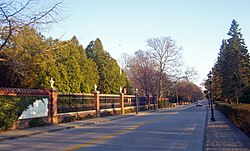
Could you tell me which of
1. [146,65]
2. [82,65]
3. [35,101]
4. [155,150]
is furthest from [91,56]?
[155,150]

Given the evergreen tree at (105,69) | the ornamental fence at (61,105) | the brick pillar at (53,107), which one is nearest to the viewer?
the ornamental fence at (61,105)

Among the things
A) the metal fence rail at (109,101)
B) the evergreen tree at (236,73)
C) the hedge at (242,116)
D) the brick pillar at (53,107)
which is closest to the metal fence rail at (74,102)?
the brick pillar at (53,107)

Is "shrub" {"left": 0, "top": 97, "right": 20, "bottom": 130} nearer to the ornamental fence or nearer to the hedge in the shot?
the ornamental fence

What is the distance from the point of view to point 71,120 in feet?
112

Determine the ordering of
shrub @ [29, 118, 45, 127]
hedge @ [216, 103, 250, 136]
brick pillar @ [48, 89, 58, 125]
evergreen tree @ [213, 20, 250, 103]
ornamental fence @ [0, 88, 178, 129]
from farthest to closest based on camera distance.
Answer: evergreen tree @ [213, 20, 250, 103], brick pillar @ [48, 89, 58, 125], shrub @ [29, 118, 45, 127], ornamental fence @ [0, 88, 178, 129], hedge @ [216, 103, 250, 136]

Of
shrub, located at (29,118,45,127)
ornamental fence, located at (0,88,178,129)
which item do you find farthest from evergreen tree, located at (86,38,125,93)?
shrub, located at (29,118,45,127)

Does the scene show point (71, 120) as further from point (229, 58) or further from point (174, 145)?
point (229, 58)

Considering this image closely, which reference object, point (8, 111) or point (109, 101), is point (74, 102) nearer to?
point (109, 101)

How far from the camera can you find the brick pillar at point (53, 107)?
30103mm

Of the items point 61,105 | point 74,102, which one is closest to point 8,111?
point 61,105

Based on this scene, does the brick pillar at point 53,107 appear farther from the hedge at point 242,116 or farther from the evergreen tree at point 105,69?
the evergreen tree at point 105,69

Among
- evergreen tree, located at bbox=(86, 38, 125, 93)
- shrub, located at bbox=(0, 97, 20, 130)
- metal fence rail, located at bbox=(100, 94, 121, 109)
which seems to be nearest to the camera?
shrub, located at bbox=(0, 97, 20, 130)

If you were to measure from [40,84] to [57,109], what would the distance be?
504 cm

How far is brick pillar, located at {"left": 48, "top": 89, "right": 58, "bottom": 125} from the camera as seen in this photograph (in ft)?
98.8
